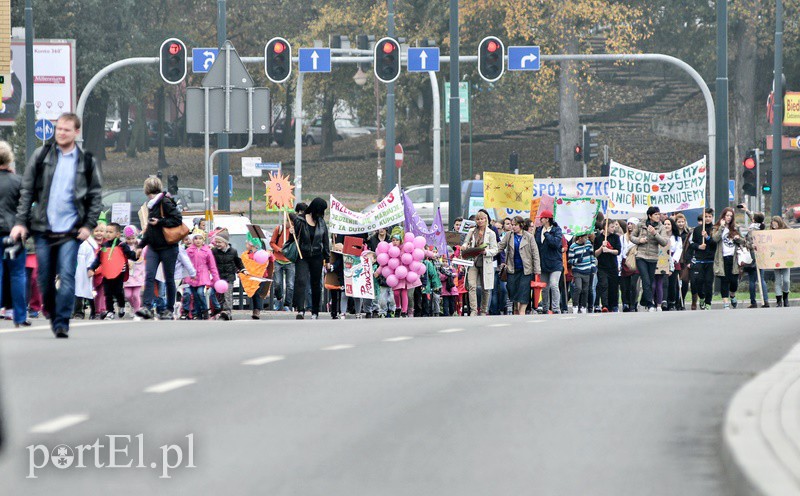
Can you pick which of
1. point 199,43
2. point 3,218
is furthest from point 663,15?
point 3,218

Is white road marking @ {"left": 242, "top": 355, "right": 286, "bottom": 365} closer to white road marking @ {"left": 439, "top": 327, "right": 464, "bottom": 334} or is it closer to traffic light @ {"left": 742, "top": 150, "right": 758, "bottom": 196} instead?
white road marking @ {"left": 439, "top": 327, "right": 464, "bottom": 334}

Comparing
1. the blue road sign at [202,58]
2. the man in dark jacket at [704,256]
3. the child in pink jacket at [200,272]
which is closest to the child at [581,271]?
the man in dark jacket at [704,256]

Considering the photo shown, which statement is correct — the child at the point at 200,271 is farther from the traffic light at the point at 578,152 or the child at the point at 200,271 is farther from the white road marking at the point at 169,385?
the traffic light at the point at 578,152

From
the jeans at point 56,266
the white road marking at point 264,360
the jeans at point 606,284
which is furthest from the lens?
the jeans at point 606,284

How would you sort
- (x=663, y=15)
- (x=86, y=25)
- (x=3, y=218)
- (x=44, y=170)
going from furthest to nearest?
1. (x=663, y=15)
2. (x=86, y=25)
3. (x=3, y=218)
4. (x=44, y=170)

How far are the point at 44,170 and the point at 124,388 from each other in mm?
3412

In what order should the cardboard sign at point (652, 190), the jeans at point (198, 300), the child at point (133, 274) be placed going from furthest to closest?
the cardboard sign at point (652, 190) < the jeans at point (198, 300) < the child at point (133, 274)

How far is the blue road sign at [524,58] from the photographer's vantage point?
35241mm

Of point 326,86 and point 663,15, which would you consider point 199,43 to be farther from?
point 663,15

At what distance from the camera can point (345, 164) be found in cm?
7406

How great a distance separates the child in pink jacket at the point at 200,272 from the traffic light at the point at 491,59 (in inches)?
519

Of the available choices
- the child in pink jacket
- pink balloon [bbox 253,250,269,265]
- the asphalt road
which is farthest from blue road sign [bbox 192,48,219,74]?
the asphalt road

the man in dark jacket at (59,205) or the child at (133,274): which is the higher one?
the man in dark jacket at (59,205)

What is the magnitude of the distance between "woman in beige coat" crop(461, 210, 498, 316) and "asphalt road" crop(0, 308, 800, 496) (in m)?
10.1
